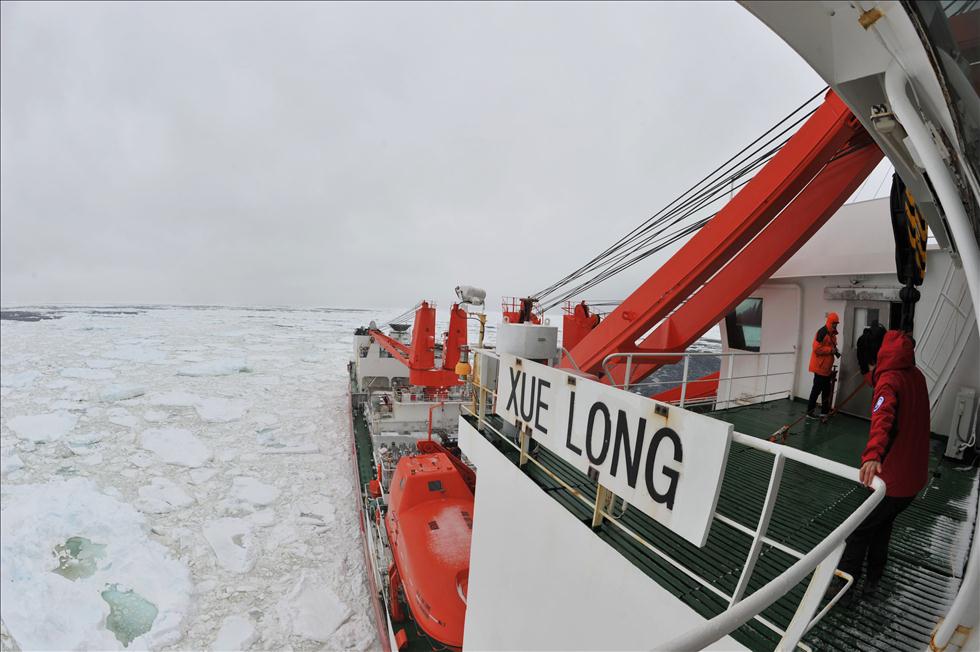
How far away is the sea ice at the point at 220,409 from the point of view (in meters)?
17.2

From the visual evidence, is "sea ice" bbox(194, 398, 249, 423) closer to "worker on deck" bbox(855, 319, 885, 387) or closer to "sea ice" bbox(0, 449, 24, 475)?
"sea ice" bbox(0, 449, 24, 475)

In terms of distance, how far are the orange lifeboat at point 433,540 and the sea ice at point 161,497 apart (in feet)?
24.7

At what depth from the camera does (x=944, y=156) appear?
4.59 ft

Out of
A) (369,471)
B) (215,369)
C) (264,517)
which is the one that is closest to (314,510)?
(264,517)

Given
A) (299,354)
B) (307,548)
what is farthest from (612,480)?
(299,354)

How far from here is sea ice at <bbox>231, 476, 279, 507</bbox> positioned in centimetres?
1096

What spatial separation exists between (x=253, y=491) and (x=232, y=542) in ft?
8.00

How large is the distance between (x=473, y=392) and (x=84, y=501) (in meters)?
12.9

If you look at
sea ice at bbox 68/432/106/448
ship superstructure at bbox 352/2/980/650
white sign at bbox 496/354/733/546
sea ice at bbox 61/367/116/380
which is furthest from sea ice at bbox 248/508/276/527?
sea ice at bbox 61/367/116/380

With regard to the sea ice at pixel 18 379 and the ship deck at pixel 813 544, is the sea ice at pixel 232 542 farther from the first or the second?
the sea ice at pixel 18 379

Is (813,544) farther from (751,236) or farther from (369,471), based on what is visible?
(369,471)

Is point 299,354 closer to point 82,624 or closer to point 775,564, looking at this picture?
point 82,624

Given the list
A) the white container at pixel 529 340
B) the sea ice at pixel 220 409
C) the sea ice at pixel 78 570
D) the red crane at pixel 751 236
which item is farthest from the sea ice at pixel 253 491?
the white container at pixel 529 340

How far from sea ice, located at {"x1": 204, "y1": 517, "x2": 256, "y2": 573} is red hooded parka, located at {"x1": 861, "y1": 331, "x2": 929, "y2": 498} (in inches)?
420
